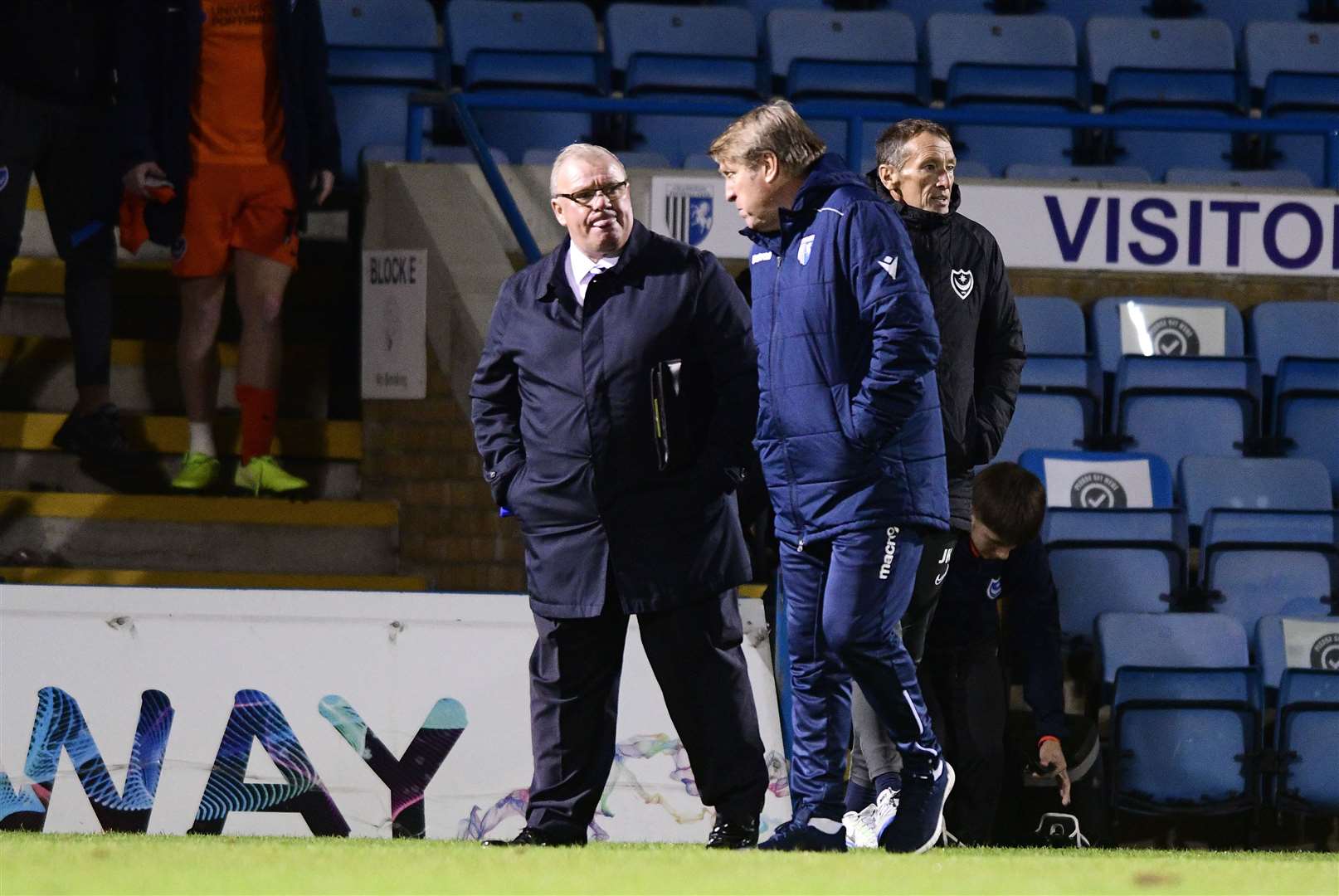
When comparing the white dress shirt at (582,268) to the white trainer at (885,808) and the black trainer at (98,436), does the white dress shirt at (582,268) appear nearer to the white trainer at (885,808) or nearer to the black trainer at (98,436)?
the white trainer at (885,808)

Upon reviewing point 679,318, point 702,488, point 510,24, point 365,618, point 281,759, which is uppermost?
point 510,24

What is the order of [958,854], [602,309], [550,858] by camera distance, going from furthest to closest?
1. [602,309]
2. [958,854]
3. [550,858]

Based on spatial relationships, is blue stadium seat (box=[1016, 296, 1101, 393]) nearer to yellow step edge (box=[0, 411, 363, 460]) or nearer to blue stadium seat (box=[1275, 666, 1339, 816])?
blue stadium seat (box=[1275, 666, 1339, 816])

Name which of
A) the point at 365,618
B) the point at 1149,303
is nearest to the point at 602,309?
the point at 365,618

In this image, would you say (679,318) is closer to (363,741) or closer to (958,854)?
(958,854)

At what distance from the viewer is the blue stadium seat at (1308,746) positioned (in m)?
6.14

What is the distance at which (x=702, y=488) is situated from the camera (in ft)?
13.1

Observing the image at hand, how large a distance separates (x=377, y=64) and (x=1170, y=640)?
4798mm

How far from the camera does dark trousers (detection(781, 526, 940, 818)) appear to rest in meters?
3.76

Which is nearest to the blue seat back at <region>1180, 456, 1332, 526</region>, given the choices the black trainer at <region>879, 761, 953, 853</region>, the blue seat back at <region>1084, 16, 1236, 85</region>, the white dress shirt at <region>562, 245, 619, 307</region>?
the blue seat back at <region>1084, 16, 1236, 85</region>

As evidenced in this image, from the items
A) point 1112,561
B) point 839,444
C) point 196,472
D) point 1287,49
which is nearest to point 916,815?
point 839,444

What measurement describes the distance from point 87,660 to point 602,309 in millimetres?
Result: 2131

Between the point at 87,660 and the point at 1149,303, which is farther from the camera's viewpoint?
the point at 1149,303

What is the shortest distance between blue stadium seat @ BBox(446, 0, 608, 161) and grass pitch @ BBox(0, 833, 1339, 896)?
208 inches
